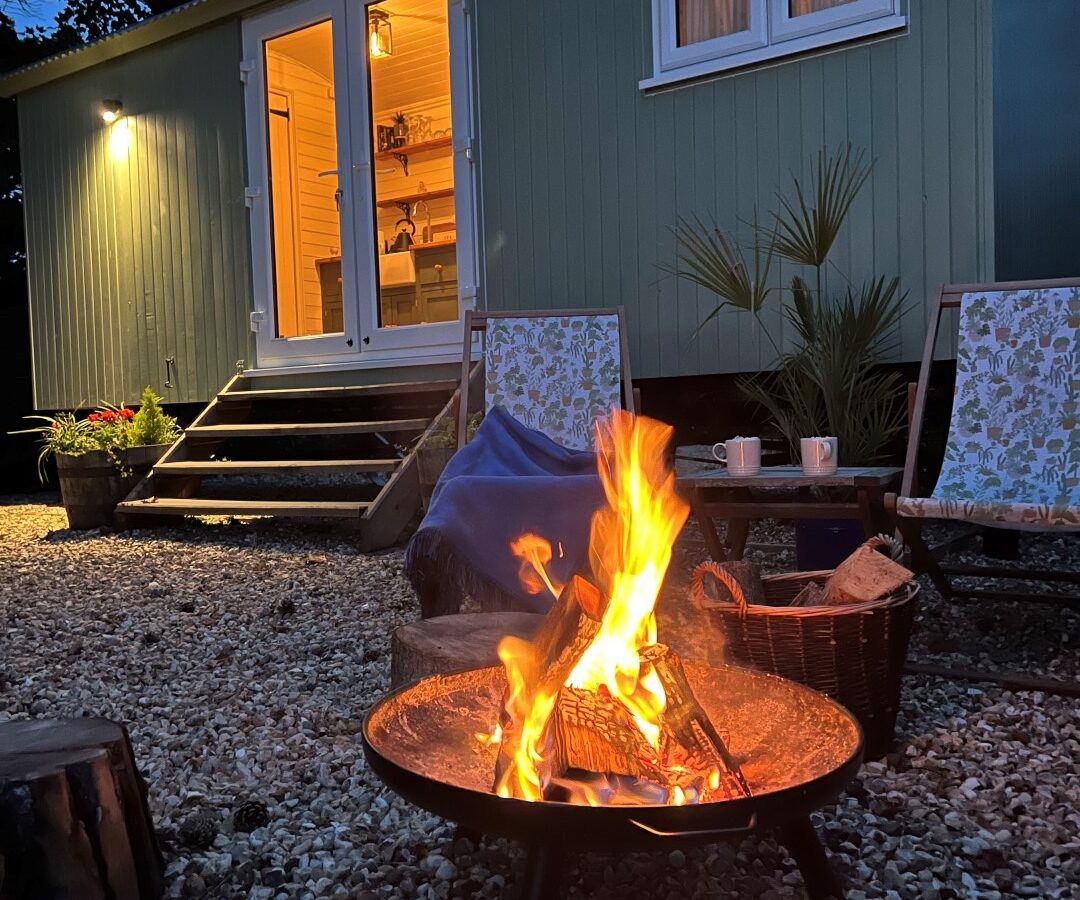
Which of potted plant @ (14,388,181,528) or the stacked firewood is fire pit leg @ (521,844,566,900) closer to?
the stacked firewood

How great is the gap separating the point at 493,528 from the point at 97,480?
3.61m

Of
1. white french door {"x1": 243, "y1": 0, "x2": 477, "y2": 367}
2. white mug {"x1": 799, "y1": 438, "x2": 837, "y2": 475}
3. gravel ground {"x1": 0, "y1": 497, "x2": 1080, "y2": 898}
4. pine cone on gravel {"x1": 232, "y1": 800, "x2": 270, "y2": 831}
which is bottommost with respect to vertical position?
gravel ground {"x1": 0, "y1": 497, "x2": 1080, "y2": 898}

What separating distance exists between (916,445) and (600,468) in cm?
98

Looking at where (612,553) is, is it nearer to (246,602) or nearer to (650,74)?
(246,602)

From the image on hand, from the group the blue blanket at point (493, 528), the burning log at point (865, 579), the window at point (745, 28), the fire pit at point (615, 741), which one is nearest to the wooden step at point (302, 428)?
the blue blanket at point (493, 528)

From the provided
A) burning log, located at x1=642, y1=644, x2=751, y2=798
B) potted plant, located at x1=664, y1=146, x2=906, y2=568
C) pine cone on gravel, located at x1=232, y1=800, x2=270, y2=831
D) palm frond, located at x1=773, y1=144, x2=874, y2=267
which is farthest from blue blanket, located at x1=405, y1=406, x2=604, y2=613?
palm frond, located at x1=773, y1=144, x2=874, y2=267

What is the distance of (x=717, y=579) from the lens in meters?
2.12

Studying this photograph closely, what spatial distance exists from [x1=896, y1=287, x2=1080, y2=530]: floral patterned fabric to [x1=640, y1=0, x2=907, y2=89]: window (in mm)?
1622

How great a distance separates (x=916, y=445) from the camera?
293cm

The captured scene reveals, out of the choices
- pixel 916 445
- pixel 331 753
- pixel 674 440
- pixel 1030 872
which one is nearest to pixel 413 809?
pixel 331 753

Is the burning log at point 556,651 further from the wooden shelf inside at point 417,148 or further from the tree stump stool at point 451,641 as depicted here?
the wooden shelf inside at point 417,148

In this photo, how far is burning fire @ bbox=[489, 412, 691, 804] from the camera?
4.36 ft

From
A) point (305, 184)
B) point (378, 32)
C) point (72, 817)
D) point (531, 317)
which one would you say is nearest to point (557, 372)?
point (531, 317)

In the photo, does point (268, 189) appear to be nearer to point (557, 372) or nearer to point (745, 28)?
point (557, 372)
